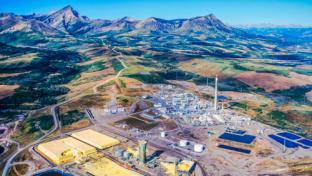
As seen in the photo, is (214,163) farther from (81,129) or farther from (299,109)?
(299,109)

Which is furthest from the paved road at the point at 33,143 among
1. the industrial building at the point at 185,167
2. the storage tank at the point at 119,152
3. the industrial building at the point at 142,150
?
the industrial building at the point at 185,167

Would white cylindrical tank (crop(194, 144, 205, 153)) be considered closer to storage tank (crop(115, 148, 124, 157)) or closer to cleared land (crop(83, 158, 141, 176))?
cleared land (crop(83, 158, 141, 176))

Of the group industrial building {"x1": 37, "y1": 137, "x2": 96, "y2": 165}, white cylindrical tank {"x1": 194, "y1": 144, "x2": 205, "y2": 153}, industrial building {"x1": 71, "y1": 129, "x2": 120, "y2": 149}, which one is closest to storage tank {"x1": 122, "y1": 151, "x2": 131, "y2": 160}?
industrial building {"x1": 71, "y1": 129, "x2": 120, "y2": 149}

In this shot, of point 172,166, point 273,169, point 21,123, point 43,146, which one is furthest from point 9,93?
point 273,169

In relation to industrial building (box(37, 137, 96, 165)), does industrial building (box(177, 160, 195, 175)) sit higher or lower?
lower

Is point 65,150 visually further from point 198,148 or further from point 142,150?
point 198,148

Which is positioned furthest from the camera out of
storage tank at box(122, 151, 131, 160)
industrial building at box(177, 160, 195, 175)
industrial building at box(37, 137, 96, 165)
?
industrial building at box(37, 137, 96, 165)
